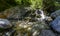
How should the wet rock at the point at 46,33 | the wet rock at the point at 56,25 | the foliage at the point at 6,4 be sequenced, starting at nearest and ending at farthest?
1. the wet rock at the point at 46,33
2. the wet rock at the point at 56,25
3. the foliage at the point at 6,4

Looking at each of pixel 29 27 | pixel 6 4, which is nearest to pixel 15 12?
pixel 6 4

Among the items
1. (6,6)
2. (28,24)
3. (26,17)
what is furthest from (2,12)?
(28,24)

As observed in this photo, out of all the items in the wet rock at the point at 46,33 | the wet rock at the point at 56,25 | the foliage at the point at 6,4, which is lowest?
the wet rock at the point at 46,33

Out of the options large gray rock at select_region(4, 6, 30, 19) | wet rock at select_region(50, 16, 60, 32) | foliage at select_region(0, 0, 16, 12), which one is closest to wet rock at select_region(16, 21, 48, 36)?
wet rock at select_region(50, 16, 60, 32)

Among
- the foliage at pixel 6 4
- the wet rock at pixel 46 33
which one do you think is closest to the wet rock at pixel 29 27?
the wet rock at pixel 46 33

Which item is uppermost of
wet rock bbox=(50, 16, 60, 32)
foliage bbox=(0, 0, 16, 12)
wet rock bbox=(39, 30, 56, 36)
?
foliage bbox=(0, 0, 16, 12)

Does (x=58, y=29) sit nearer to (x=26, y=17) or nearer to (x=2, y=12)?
(x=26, y=17)

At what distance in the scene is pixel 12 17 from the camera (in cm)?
652

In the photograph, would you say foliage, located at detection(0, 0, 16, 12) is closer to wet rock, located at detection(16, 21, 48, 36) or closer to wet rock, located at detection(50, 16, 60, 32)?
wet rock, located at detection(16, 21, 48, 36)

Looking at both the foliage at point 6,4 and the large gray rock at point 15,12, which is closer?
the large gray rock at point 15,12

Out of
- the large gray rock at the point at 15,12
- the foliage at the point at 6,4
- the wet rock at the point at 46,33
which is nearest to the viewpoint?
the wet rock at the point at 46,33

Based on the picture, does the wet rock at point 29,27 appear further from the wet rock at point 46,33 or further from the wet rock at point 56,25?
the wet rock at point 56,25

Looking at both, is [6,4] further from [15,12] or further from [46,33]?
[46,33]

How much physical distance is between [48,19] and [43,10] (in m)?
1.22
